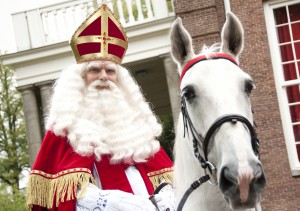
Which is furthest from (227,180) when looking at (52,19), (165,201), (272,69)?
(52,19)

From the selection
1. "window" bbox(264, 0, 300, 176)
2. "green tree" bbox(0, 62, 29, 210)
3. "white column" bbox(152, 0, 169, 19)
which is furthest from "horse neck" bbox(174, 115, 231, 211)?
"green tree" bbox(0, 62, 29, 210)

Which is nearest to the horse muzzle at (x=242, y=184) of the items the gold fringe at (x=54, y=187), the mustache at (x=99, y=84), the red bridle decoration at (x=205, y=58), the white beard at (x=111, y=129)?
the red bridle decoration at (x=205, y=58)

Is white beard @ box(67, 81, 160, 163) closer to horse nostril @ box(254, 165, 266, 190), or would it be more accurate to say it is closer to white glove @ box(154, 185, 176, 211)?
white glove @ box(154, 185, 176, 211)

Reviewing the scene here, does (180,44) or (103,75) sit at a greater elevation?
(103,75)

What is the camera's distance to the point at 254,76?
12.8 meters

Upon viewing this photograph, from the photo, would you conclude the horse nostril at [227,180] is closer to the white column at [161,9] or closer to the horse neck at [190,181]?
the horse neck at [190,181]

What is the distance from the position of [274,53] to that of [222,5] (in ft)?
4.96

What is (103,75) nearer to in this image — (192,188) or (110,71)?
(110,71)

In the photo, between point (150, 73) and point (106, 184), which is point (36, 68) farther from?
point (106, 184)

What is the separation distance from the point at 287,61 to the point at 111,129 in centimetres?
939

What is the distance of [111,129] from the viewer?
4285 mm

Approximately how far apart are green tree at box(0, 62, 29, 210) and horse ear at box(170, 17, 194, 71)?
79.3ft

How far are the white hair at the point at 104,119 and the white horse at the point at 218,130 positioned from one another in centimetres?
101

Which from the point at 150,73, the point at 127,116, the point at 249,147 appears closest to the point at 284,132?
the point at 150,73
